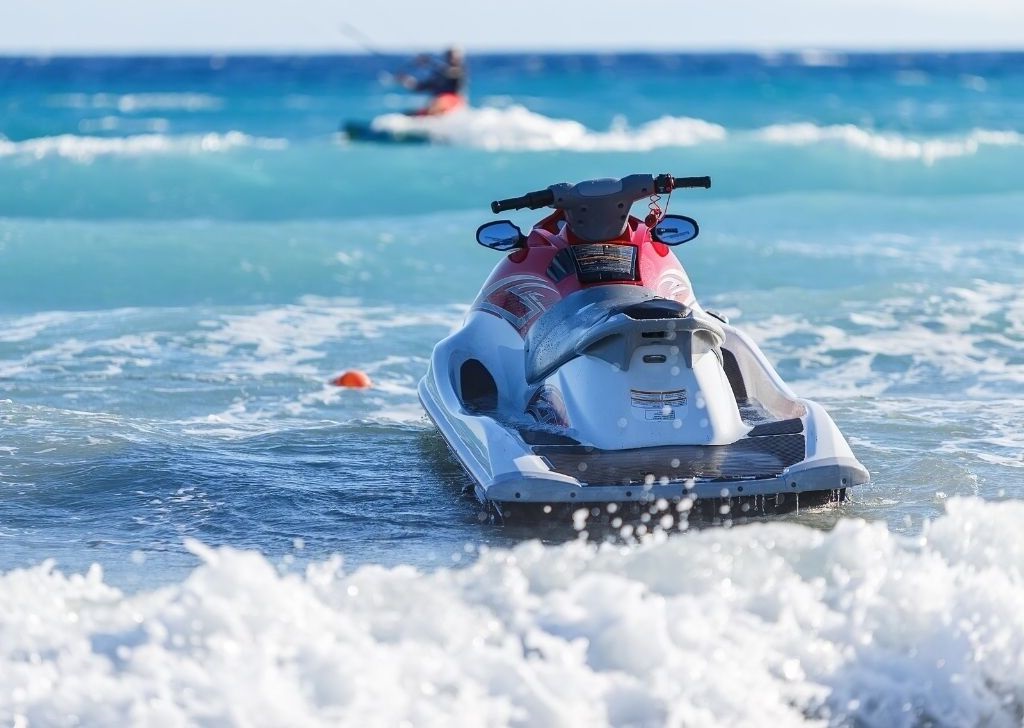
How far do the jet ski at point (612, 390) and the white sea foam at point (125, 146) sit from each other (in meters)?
19.0

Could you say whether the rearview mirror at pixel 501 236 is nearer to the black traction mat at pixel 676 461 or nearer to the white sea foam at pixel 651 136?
the black traction mat at pixel 676 461

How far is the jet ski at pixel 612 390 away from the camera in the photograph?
5.98 m

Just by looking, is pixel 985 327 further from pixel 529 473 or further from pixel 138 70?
pixel 138 70

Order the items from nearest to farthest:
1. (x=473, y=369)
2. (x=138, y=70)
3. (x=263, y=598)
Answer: (x=263, y=598) < (x=473, y=369) < (x=138, y=70)

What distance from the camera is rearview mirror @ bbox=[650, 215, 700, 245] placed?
7266 mm

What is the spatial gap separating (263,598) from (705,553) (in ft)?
5.10

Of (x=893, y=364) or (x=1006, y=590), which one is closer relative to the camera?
(x=1006, y=590)

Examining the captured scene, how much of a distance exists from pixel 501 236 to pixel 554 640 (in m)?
2.94

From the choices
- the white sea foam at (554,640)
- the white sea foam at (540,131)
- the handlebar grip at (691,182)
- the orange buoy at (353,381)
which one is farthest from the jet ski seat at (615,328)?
the white sea foam at (540,131)

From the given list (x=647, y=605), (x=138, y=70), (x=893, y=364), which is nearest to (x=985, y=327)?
(x=893, y=364)

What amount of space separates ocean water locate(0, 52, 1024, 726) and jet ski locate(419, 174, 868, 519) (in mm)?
251

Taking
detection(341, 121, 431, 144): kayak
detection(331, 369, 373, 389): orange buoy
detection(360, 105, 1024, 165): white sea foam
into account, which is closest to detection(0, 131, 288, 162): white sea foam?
detection(341, 121, 431, 144): kayak

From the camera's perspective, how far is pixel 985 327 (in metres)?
11.3

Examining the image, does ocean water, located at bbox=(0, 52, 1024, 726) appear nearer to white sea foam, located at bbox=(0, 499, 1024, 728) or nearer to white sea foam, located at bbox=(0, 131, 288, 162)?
white sea foam, located at bbox=(0, 499, 1024, 728)
